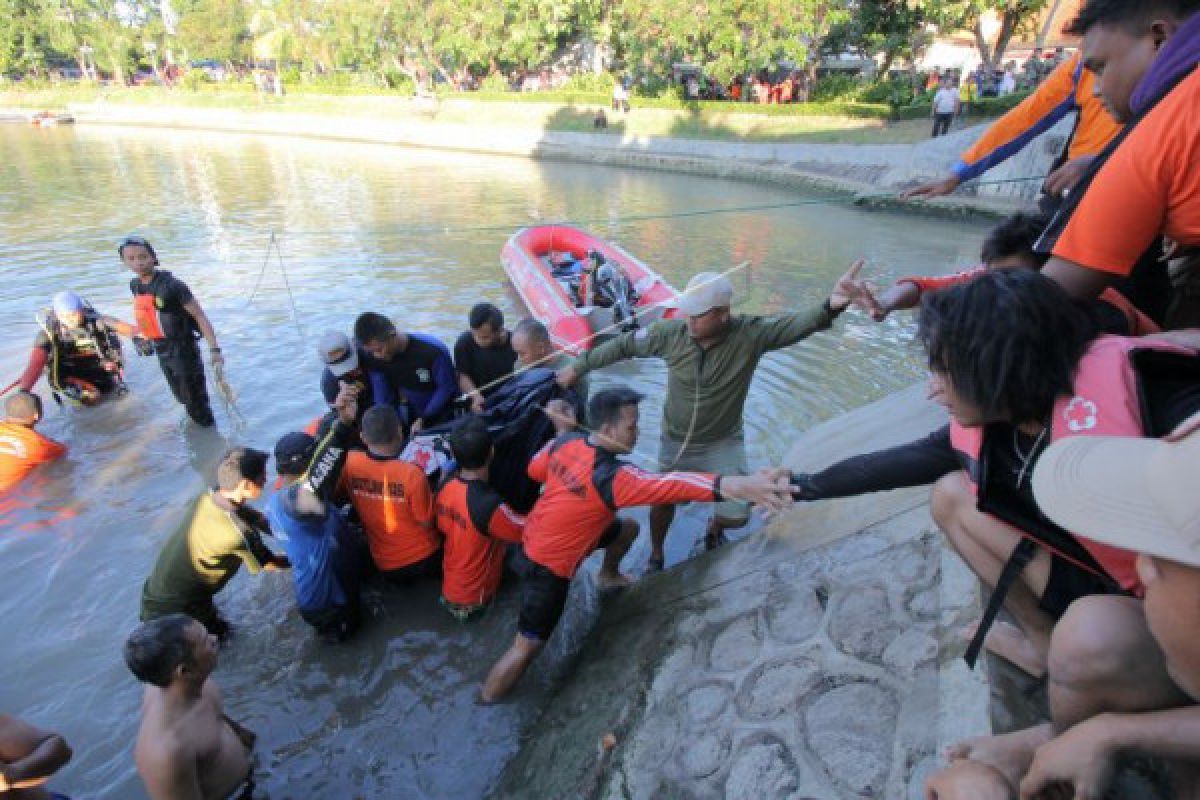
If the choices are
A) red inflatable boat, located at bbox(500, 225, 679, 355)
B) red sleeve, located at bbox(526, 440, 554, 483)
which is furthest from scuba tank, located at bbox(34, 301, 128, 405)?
red sleeve, located at bbox(526, 440, 554, 483)

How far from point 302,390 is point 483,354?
3317 millimetres

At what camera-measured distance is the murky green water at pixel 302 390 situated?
3326mm

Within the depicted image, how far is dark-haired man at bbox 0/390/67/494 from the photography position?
5352 mm

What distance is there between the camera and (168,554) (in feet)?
11.4

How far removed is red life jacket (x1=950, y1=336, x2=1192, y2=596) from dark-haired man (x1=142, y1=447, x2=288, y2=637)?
11.2ft

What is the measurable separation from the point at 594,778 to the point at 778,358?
6056 millimetres

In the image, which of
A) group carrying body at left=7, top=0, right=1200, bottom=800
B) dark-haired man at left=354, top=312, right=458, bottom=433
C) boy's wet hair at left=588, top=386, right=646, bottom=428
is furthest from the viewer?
dark-haired man at left=354, top=312, right=458, bottom=433

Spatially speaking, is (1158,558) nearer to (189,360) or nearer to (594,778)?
(594,778)

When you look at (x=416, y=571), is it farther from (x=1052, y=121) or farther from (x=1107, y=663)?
(x=1052, y=121)

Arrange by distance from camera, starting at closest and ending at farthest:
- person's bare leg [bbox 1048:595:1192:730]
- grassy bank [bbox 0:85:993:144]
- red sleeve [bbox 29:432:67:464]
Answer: person's bare leg [bbox 1048:595:1192:730]
red sleeve [bbox 29:432:67:464]
grassy bank [bbox 0:85:993:144]

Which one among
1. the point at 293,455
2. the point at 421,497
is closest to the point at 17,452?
the point at 293,455

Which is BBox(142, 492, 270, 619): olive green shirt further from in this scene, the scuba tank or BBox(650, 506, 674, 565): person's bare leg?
the scuba tank

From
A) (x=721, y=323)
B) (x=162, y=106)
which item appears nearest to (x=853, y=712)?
(x=721, y=323)

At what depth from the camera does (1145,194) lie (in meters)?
1.72
